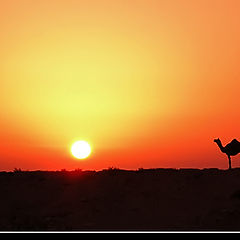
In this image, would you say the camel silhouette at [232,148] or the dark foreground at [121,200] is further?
the camel silhouette at [232,148]

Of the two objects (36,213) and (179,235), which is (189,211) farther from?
(179,235)

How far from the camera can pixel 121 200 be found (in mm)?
26625

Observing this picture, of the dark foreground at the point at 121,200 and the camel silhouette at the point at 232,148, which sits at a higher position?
the camel silhouette at the point at 232,148

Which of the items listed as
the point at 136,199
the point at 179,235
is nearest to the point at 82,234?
the point at 179,235

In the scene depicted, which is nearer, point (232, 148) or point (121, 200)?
point (121, 200)

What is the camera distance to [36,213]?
25.5 metres

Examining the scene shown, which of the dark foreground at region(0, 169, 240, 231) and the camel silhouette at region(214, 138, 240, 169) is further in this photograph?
the camel silhouette at region(214, 138, 240, 169)

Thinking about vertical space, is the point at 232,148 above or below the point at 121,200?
above

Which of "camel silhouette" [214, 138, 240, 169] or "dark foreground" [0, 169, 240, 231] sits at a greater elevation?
"camel silhouette" [214, 138, 240, 169]

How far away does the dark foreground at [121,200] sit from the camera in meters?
23.3

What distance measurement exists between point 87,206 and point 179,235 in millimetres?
22650

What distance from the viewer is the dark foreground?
917 inches

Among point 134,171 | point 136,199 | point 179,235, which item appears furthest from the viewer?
point 134,171

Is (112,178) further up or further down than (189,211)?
further up
